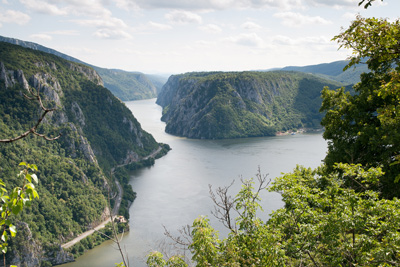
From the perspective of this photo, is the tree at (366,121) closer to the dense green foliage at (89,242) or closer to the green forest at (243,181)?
the green forest at (243,181)

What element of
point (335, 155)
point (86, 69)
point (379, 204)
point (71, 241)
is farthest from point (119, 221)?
point (86, 69)

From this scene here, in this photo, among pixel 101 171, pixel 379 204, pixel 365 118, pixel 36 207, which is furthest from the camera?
pixel 101 171

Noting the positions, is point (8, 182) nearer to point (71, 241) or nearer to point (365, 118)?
point (71, 241)

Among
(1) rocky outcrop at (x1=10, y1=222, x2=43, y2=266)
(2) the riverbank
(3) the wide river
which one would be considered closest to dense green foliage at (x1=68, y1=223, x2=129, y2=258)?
(2) the riverbank

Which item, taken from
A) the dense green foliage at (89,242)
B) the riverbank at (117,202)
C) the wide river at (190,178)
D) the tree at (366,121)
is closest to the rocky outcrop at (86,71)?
the wide river at (190,178)

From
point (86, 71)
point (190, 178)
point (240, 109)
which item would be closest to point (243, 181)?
point (190, 178)

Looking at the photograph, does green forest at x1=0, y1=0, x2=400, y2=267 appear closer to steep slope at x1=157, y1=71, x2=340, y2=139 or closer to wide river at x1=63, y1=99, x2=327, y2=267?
steep slope at x1=157, y1=71, x2=340, y2=139
